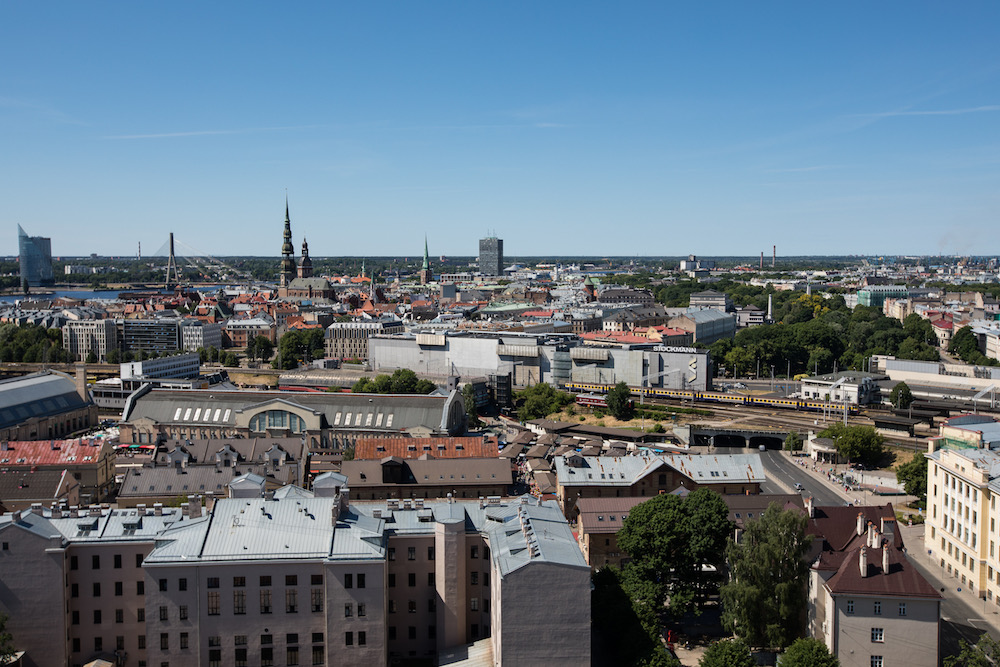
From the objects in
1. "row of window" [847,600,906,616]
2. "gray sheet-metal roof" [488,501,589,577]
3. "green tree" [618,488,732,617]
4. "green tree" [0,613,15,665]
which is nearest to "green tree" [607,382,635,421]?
"green tree" [618,488,732,617]

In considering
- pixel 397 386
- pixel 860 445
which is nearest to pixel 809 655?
pixel 860 445

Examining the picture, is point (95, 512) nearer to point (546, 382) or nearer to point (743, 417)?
point (743, 417)

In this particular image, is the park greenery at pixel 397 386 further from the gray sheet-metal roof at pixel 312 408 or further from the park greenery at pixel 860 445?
the park greenery at pixel 860 445

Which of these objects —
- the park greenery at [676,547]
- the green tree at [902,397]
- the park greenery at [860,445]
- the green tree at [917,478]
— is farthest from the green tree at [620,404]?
the park greenery at [676,547]

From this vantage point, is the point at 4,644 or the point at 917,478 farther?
the point at 917,478

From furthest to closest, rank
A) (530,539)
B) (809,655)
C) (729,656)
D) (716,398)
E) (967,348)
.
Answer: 1. (967,348)
2. (716,398)
3. (530,539)
4. (729,656)
5. (809,655)

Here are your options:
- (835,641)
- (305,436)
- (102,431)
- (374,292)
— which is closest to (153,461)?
(305,436)

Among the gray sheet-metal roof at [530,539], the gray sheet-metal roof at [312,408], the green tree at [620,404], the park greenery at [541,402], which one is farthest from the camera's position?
the park greenery at [541,402]

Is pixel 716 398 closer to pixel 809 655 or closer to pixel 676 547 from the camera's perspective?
pixel 676 547
